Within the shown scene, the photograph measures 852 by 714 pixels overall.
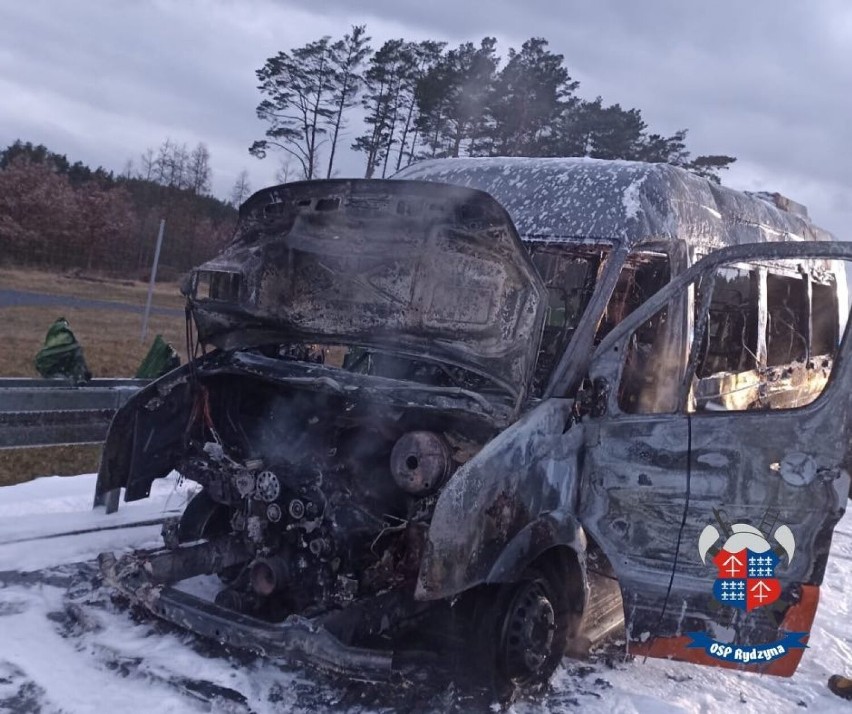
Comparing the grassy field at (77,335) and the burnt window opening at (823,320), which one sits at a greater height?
the burnt window opening at (823,320)

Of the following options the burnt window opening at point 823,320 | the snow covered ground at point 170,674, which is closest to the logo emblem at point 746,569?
the snow covered ground at point 170,674

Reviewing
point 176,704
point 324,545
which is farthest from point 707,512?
point 176,704

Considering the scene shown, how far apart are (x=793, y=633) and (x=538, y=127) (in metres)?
17.3

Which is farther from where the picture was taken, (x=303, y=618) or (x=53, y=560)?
(x=53, y=560)

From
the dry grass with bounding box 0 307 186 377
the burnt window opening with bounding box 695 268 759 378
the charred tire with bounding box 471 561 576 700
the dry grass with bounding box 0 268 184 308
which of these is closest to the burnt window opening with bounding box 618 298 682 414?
the burnt window opening with bounding box 695 268 759 378

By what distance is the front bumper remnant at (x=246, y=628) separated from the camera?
338 cm

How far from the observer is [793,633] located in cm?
367

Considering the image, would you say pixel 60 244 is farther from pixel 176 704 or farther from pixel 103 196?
pixel 176 704

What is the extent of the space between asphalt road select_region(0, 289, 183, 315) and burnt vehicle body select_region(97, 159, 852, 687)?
17.6 meters

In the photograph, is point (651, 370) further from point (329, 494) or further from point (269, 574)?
point (269, 574)

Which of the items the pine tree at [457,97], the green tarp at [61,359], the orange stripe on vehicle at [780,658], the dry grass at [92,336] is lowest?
the dry grass at [92,336]

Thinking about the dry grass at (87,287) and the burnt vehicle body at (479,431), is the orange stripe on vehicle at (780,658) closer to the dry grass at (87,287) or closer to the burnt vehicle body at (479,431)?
the burnt vehicle body at (479,431)

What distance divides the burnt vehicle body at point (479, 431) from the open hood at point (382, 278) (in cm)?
1

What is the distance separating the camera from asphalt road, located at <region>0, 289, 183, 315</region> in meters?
21.2
